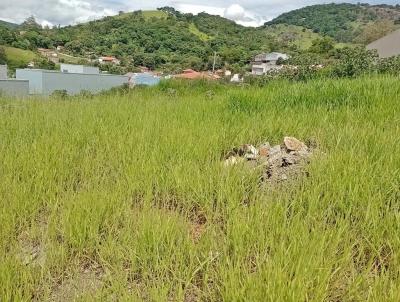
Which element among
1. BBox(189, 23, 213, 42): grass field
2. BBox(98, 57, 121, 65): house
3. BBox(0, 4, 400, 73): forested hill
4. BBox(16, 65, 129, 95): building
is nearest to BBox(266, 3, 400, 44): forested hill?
BBox(0, 4, 400, 73): forested hill

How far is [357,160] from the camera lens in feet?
7.79

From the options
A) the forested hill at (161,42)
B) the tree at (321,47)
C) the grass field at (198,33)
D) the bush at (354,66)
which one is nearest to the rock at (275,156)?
the bush at (354,66)

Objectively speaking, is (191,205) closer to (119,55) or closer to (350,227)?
(350,227)

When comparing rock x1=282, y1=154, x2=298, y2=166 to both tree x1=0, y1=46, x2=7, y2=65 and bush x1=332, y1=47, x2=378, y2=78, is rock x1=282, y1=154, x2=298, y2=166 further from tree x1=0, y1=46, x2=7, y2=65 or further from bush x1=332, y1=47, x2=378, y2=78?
tree x1=0, y1=46, x2=7, y2=65

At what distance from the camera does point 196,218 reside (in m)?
2.21

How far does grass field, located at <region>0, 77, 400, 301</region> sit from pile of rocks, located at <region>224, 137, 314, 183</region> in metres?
0.13

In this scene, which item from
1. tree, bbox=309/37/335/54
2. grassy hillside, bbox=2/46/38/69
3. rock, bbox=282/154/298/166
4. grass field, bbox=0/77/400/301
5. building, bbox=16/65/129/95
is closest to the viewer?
grass field, bbox=0/77/400/301

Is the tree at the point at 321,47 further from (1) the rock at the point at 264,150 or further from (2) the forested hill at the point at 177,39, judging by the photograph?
(1) the rock at the point at 264,150

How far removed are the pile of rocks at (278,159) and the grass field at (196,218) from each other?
0.43 ft

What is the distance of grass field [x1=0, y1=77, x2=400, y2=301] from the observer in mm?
1519

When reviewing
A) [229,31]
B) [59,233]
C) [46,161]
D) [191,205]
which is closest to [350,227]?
[191,205]

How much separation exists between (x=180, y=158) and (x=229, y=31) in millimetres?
93394

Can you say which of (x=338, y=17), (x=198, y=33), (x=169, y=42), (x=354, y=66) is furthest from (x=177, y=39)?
(x=354, y=66)

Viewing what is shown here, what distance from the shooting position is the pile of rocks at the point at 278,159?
2501mm
